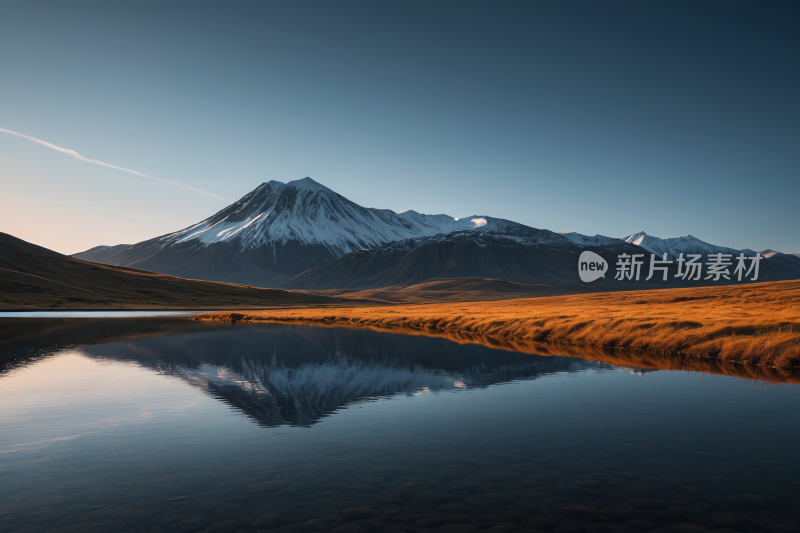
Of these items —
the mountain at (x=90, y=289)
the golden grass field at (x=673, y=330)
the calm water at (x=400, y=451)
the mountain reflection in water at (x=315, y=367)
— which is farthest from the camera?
the mountain at (x=90, y=289)

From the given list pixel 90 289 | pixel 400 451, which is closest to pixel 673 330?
pixel 400 451

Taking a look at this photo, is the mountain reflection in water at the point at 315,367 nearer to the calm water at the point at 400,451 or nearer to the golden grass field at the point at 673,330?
the calm water at the point at 400,451

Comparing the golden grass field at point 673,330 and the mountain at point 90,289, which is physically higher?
the golden grass field at point 673,330

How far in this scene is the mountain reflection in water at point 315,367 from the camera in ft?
91.5

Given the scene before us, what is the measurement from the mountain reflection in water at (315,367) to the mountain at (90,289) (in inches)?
3681

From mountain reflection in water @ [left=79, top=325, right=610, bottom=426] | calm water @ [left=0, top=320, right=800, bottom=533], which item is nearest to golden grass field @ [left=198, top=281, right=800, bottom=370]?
calm water @ [left=0, top=320, right=800, bottom=533]

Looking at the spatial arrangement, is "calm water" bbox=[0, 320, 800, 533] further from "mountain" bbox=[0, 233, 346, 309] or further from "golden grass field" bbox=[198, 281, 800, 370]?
"mountain" bbox=[0, 233, 346, 309]

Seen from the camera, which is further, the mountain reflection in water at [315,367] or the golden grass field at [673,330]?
the golden grass field at [673,330]

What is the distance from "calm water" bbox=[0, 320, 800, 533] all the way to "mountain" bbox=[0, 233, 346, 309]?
115124 mm

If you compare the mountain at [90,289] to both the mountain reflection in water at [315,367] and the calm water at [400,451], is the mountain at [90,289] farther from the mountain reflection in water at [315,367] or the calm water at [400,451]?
the calm water at [400,451]

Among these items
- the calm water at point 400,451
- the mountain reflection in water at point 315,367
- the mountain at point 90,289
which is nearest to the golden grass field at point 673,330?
the calm water at point 400,451

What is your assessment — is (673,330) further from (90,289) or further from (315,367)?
(90,289)

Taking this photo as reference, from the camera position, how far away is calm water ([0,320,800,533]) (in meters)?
12.2

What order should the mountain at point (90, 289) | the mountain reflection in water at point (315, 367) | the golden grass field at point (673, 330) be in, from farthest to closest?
the mountain at point (90, 289), the golden grass field at point (673, 330), the mountain reflection in water at point (315, 367)
